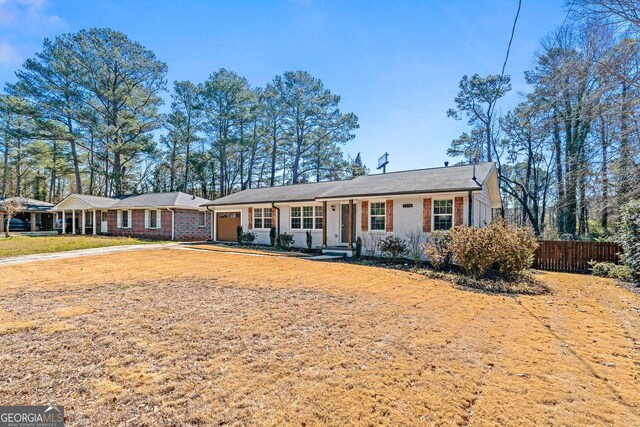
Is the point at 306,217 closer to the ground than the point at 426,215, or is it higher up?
closer to the ground

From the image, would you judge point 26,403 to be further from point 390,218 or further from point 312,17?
point 390,218

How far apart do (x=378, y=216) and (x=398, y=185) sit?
176 cm

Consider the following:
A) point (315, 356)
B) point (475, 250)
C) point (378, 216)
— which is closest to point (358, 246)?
point (378, 216)

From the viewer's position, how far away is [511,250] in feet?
29.3

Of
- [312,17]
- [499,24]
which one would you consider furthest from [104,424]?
[312,17]

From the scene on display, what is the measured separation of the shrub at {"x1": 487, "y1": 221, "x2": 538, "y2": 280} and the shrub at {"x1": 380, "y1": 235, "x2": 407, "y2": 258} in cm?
413

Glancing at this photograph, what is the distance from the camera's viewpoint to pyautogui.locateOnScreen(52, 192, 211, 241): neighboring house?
77.6 feet

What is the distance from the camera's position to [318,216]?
16734 mm

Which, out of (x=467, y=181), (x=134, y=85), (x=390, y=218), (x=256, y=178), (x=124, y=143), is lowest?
(x=390, y=218)

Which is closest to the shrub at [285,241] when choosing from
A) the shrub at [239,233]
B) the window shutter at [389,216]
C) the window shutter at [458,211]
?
the shrub at [239,233]

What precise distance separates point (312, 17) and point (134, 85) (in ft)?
99.4

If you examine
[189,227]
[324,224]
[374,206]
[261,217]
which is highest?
[374,206]

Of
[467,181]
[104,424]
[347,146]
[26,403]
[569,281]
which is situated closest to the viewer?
[104,424]

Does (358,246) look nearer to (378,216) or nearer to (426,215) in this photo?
(378,216)
